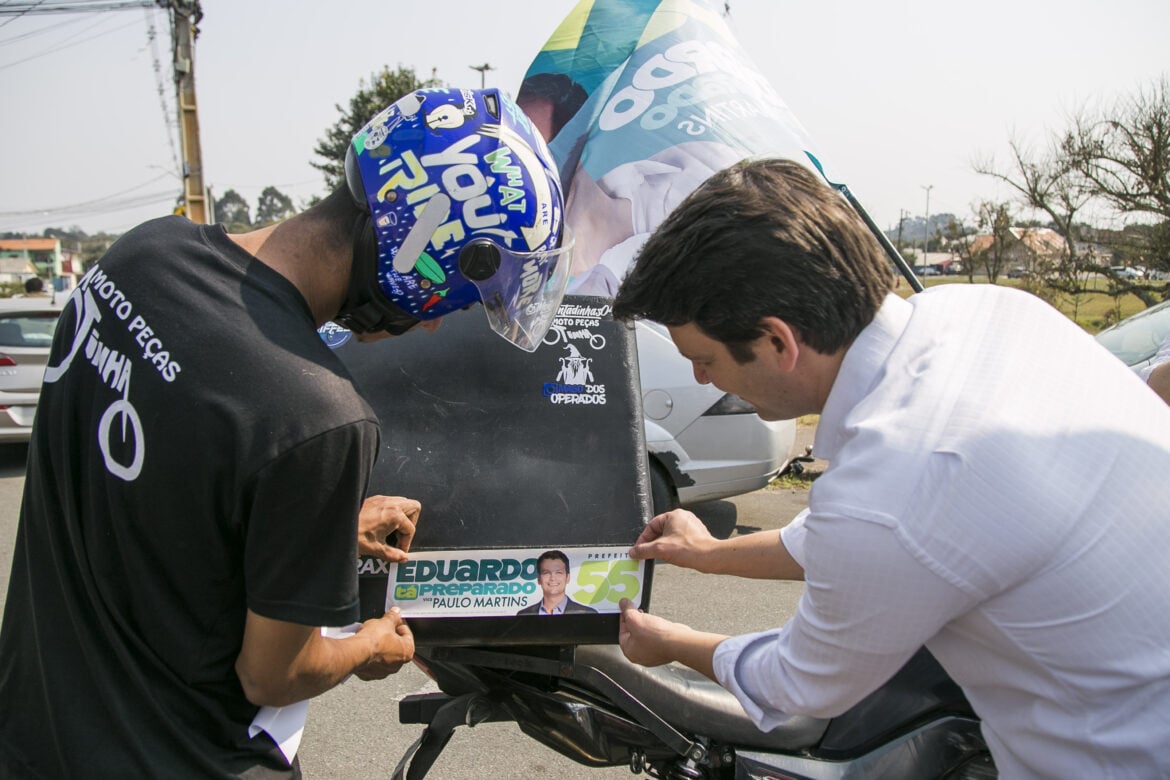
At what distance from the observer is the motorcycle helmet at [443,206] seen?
5.21 feet

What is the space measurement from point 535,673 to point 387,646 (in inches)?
23.1

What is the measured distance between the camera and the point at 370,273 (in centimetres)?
159

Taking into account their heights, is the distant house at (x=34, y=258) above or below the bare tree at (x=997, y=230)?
below

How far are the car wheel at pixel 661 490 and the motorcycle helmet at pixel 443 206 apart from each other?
356cm

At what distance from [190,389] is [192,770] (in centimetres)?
59

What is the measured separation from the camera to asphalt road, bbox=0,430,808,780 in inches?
128

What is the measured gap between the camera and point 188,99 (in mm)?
16234

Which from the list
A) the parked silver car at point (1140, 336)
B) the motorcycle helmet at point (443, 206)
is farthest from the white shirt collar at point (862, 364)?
the parked silver car at point (1140, 336)

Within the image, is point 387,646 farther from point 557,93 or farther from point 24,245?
point 24,245

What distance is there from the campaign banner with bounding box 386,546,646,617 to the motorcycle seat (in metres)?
0.24

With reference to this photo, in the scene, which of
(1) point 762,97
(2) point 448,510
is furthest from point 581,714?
(1) point 762,97

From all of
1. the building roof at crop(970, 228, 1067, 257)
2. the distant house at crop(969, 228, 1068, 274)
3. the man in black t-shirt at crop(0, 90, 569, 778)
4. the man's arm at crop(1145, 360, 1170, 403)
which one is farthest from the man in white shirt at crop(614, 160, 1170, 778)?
the building roof at crop(970, 228, 1067, 257)

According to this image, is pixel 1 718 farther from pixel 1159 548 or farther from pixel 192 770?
pixel 1159 548

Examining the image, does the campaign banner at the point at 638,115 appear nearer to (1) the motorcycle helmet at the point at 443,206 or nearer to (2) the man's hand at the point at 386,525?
(2) the man's hand at the point at 386,525
